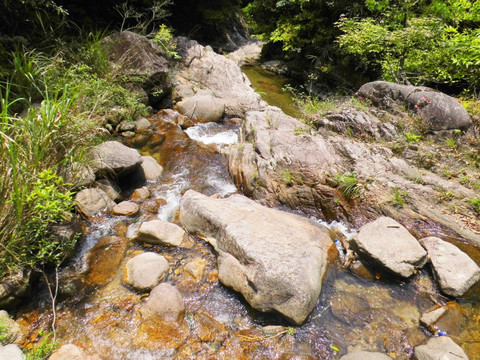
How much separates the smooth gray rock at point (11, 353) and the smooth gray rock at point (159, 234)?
186 centimetres

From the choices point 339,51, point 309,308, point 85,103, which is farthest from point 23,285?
point 339,51

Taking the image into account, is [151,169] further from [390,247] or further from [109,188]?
[390,247]

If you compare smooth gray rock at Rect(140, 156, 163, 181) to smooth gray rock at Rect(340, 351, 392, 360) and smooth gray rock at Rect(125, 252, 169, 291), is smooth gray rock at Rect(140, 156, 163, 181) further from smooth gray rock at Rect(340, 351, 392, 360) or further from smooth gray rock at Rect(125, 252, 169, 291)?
smooth gray rock at Rect(340, 351, 392, 360)

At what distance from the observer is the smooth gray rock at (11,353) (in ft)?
7.25

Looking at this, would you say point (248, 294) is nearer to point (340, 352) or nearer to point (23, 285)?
point (340, 352)

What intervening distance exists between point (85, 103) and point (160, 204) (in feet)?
A: 6.83

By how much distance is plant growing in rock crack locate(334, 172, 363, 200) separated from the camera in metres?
4.59

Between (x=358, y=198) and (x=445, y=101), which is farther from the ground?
(x=445, y=101)

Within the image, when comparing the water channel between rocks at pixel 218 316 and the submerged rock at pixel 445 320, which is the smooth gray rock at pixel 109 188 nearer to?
the water channel between rocks at pixel 218 316

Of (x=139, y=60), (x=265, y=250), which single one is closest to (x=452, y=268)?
(x=265, y=250)

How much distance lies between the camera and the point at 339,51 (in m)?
9.66

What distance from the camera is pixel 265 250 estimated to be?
328 cm

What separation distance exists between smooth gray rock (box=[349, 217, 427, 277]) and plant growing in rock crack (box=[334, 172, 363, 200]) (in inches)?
29.7

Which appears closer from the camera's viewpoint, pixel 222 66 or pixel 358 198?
pixel 358 198
